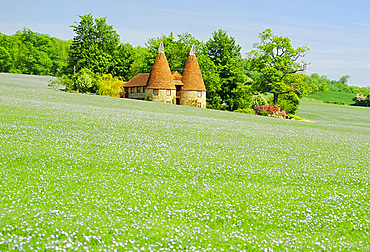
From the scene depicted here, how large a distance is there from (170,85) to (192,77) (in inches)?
253

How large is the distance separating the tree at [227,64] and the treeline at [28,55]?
63.8 metres

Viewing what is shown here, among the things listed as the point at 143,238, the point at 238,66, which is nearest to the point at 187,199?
the point at 143,238

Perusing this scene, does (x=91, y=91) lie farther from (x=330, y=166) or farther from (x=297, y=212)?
(x=297, y=212)

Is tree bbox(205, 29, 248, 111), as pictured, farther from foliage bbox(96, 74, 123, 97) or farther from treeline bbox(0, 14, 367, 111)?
foliage bbox(96, 74, 123, 97)

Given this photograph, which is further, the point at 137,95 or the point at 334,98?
the point at 334,98

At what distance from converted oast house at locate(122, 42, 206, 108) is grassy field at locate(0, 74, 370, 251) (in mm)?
46059

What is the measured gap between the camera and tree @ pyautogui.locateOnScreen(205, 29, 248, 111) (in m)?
79.4

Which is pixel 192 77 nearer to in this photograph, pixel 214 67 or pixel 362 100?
pixel 214 67

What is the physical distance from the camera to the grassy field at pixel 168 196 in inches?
328

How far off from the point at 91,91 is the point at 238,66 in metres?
33.4

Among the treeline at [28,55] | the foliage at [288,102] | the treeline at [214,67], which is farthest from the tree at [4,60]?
the foliage at [288,102]

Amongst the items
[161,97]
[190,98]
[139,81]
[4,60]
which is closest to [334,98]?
[190,98]

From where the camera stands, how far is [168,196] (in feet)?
36.6

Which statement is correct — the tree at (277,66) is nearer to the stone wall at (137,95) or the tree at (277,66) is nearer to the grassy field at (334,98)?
the stone wall at (137,95)
